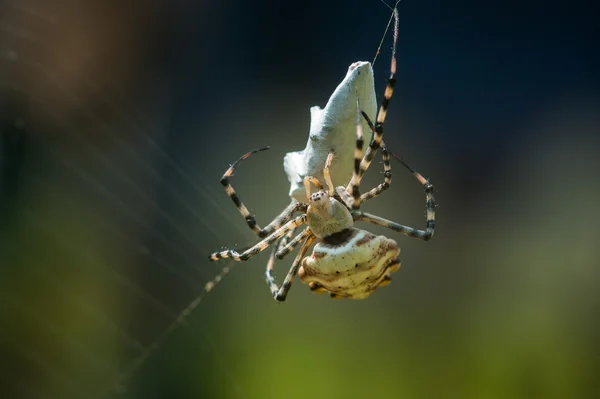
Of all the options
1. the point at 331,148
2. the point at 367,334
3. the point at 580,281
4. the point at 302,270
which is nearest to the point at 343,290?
the point at 302,270

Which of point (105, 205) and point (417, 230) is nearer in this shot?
point (417, 230)

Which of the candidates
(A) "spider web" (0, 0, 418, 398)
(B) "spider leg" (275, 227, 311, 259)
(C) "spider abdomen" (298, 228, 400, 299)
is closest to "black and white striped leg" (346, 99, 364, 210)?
(C) "spider abdomen" (298, 228, 400, 299)

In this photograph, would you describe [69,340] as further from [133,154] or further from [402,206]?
[402,206]

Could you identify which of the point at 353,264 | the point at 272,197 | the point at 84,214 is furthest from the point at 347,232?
the point at 84,214

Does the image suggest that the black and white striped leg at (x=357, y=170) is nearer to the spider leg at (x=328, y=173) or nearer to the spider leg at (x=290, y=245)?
the spider leg at (x=328, y=173)

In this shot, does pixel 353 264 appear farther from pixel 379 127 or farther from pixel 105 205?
pixel 105 205

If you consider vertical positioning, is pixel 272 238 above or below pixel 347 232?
below

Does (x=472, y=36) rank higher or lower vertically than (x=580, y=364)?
higher

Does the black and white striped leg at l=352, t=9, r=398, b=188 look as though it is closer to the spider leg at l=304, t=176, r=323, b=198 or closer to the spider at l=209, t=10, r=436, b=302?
the spider at l=209, t=10, r=436, b=302
